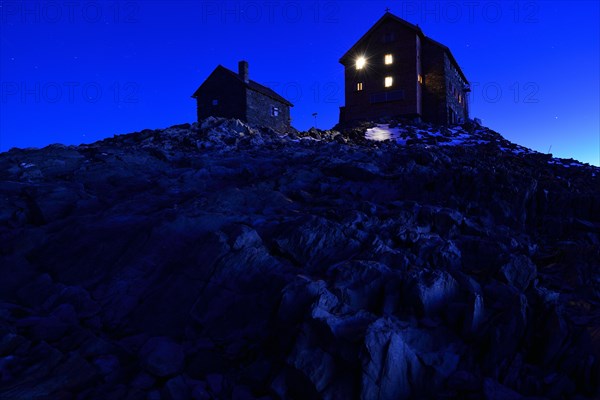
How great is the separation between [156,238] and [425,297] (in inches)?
327

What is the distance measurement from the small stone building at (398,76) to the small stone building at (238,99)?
1054cm

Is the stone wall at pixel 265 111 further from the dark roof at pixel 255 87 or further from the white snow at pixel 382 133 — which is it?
the white snow at pixel 382 133

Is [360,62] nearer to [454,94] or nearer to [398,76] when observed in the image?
[398,76]

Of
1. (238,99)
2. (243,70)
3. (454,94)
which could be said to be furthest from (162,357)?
(454,94)

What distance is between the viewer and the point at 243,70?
45938mm

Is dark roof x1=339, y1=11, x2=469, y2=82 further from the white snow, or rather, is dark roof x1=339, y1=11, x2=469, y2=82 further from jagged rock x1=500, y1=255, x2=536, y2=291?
jagged rock x1=500, y1=255, x2=536, y2=291

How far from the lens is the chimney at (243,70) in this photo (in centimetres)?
4575

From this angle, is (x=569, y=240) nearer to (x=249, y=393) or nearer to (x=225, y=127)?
(x=249, y=393)

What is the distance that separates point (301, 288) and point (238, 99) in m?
40.4

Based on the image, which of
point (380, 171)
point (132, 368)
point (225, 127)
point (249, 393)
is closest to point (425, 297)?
point (249, 393)

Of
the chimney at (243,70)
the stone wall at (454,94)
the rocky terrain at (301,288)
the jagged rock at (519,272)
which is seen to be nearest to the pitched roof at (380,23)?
the stone wall at (454,94)

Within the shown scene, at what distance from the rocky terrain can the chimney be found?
104 feet

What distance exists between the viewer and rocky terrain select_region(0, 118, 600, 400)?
23.8 feet

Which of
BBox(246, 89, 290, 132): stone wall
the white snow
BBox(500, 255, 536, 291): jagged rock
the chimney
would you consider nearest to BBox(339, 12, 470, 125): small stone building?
the white snow
